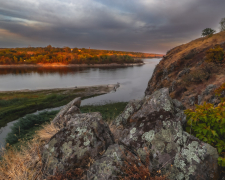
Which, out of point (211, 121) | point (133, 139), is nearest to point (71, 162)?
point (133, 139)

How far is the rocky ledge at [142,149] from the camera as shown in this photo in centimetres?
272

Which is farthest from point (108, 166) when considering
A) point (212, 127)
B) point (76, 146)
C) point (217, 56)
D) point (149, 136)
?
point (217, 56)

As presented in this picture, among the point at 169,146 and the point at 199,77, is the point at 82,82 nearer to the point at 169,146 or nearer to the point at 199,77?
the point at 199,77

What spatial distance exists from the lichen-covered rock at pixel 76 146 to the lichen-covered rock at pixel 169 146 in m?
0.73

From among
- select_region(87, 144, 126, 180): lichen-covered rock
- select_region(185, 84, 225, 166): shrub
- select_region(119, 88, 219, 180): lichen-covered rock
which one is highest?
select_region(185, 84, 225, 166): shrub

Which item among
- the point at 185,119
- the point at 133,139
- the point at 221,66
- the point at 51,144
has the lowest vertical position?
the point at 51,144

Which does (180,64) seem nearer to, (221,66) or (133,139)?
(221,66)

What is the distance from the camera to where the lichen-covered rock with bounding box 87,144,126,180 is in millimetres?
2922

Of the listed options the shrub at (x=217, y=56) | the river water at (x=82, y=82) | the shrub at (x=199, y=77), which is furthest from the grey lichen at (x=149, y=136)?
Result: the shrub at (x=217, y=56)

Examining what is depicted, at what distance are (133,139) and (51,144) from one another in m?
2.41

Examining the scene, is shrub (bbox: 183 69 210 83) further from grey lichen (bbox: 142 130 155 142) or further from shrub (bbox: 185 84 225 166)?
grey lichen (bbox: 142 130 155 142)

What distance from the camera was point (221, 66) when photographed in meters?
14.4

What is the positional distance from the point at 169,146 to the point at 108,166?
4.98 feet

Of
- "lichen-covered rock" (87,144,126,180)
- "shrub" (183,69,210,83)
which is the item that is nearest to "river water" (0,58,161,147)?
"lichen-covered rock" (87,144,126,180)
